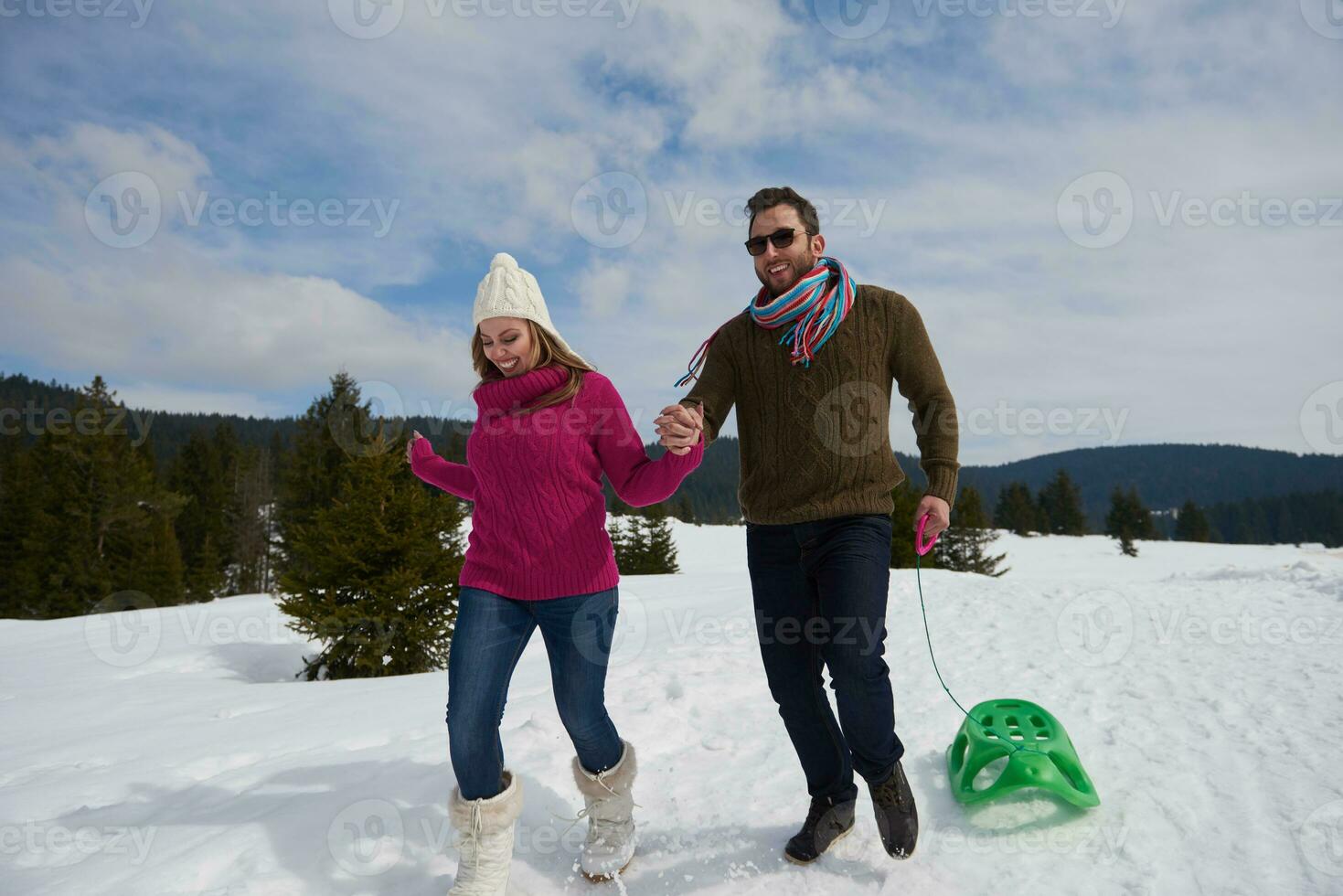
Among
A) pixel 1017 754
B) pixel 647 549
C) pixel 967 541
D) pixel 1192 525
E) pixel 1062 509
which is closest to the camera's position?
pixel 1017 754

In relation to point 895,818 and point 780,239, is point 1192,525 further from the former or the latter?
point 780,239

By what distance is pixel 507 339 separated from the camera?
275 cm

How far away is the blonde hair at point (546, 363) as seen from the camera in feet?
8.85

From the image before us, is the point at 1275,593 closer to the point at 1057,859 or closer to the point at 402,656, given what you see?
the point at 1057,859

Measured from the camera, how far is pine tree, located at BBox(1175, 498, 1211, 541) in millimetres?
69688

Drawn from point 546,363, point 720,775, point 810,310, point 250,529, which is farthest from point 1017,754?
point 250,529

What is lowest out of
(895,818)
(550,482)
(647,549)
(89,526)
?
(647,549)

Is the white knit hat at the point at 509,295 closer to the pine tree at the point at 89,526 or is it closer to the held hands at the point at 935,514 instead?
the held hands at the point at 935,514

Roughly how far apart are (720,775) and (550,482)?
2092 millimetres

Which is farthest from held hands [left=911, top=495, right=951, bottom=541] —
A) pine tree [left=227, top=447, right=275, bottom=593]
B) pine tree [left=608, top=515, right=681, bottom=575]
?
pine tree [left=227, top=447, right=275, bottom=593]

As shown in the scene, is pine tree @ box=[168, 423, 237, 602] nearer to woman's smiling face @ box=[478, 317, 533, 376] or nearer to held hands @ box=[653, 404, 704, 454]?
woman's smiling face @ box=[478, 317, 533, 376]

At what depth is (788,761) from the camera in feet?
12.7

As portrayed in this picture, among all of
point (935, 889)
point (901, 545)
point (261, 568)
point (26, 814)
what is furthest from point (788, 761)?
point (261, 568)

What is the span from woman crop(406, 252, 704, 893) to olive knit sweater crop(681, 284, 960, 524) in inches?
16.9
